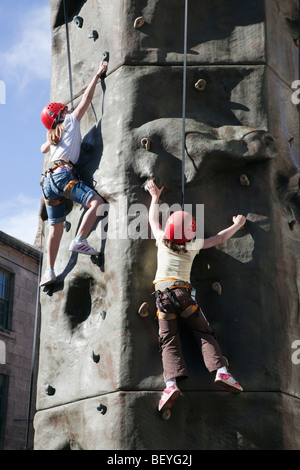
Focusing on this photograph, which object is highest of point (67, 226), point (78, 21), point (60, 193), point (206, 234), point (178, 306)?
point (78, 21)

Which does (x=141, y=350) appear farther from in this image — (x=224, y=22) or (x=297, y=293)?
(x=224, y=22)

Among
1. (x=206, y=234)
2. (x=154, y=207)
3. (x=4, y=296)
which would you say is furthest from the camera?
(x=4, y=296)

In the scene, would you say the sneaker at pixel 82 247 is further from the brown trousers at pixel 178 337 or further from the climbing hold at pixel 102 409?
the climbing hold at pixel 102 409

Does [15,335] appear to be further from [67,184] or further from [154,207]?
[154,207]

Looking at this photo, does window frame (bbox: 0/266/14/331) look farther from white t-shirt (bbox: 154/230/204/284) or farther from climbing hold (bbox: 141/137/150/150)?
white t-shirt (bbox: 154/230/204/284)

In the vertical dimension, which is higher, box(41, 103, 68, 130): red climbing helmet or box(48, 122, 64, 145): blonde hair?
box(41, 103, 68, 130): red climbing helmet

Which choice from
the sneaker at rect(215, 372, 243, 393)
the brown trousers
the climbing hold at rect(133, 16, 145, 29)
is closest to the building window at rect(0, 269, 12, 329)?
the climbing hold at rect(133, 16, 145, 29)

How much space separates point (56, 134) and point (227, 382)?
3178 millimetres

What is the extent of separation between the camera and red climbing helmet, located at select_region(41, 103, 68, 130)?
7.98m

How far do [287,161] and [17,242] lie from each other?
14.5 m

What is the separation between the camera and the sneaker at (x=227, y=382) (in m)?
6.54

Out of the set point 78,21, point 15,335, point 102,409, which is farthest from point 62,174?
point 15,335

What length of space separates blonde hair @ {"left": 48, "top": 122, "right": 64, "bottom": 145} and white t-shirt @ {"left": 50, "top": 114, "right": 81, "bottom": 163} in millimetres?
33

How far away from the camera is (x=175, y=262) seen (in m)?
6.93
